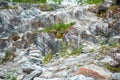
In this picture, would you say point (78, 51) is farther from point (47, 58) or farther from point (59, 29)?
point (59, 29)

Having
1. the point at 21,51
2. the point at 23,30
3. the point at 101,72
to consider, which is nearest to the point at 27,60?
the point at 21,51

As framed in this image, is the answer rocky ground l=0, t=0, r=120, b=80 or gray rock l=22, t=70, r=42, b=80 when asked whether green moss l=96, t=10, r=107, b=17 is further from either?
gray rock l=22, t=70, r=42, b=80

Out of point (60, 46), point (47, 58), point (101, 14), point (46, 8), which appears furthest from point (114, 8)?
point (46, 8)

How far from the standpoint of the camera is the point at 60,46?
22078mm

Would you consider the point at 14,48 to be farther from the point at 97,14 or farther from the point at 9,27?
the point at 97,14

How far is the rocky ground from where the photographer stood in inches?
542

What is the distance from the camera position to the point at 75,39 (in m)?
22.7

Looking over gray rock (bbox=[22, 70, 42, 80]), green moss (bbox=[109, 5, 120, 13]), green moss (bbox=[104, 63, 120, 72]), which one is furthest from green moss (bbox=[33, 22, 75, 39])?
green moss (bbox=[104, 63, 120, 72])

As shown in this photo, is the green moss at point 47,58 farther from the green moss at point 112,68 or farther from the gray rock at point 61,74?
the green moss at point 112,68

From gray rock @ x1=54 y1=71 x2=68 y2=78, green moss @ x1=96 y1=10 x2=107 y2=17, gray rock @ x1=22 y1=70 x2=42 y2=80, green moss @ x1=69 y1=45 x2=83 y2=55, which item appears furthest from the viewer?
green moss @ x1=96 y1=10 x2=107 y2=17

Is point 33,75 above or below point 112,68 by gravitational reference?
below

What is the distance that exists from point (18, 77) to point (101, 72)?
190 inches

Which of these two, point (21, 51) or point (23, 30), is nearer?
point (21, 51)

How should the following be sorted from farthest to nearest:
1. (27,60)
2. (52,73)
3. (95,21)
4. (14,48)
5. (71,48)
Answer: (95,21) → (14,48) → (71,48) → (27,60) → (52,73)
